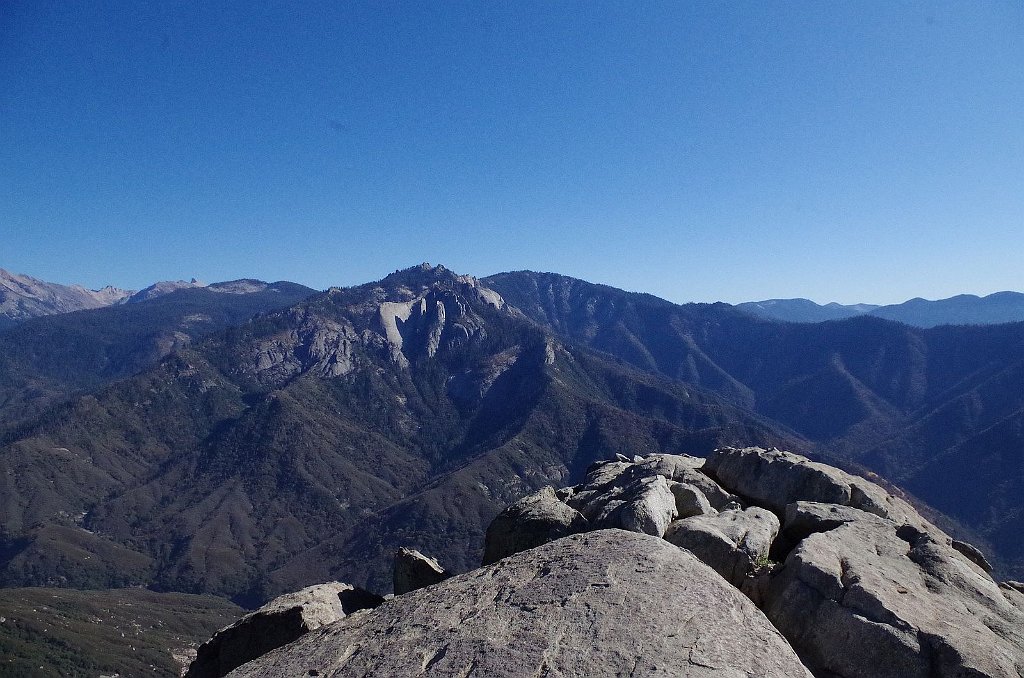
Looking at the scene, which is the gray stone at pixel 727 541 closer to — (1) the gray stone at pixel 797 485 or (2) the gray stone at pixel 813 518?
(2) the gray stone at pixel 813 518

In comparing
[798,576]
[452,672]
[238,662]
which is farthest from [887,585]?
[238,662]

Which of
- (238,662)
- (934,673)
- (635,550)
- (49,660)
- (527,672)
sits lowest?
(49,660)

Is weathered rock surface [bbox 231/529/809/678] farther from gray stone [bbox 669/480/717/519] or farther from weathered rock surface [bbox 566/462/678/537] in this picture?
gray stone [bbox 669/480/717/519]

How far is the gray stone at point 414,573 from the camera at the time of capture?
2122 cm

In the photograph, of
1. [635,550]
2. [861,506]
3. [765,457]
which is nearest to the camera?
[635,550]

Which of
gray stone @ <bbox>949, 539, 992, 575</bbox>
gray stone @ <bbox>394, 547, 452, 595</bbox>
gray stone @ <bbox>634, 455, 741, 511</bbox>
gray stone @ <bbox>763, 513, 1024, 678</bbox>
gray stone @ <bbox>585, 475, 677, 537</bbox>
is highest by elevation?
A: gray stone @ <bbox>585, 475, 677, 537</bbox>

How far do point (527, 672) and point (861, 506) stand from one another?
17.7 m

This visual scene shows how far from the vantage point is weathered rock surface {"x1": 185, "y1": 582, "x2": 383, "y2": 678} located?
661 inches

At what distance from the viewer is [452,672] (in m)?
11.5

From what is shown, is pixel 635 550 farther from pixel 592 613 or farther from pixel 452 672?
pixel 452 672

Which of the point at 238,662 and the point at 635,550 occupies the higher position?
the point at 635,550

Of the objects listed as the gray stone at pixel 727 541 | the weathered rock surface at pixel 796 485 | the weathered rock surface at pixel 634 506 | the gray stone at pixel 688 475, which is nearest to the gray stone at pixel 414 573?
the weathered rock surface at pixel 634 506

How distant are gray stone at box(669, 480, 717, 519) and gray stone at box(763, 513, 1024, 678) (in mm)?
4178

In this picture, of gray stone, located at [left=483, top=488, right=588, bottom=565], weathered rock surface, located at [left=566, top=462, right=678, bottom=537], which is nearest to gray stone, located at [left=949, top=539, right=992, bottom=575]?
weathered rock surface, located at [left=566, top=462, right=678, bottom=537]
